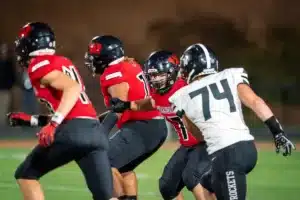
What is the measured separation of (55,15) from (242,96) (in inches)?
561

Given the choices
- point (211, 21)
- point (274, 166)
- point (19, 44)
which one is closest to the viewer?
point (19, 44)

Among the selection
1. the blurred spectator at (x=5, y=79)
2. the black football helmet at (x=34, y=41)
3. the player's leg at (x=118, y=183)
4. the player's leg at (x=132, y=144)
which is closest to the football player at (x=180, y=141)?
the player's leg at (x=132, y=144)

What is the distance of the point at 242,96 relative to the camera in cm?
505

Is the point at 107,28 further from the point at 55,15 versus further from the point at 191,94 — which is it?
the point at 191,94

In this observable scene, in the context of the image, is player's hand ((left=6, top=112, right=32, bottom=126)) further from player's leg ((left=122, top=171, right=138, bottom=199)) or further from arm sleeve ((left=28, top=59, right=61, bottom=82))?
player's leg ((left=122, top=171, right=138, bottom=199))

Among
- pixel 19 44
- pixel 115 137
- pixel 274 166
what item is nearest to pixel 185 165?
pixel 115 137

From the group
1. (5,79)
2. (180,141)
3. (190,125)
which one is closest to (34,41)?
(190,125)

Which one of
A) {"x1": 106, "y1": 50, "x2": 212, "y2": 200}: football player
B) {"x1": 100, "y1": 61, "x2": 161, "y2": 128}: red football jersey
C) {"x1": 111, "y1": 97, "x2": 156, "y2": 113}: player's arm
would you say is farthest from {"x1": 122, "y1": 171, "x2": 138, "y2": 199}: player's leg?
{"x1": 111, "y1": 97, "x2": 156, "y2": 113}: player's arm

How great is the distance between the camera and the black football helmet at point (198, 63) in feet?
17.5

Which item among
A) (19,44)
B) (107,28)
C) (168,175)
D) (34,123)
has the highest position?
(19,44)

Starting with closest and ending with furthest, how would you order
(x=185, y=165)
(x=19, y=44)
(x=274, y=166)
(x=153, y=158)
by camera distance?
(x=19, y=44)
(x=185, y=165)
(x=274, y=166)
(x=153, y=158)

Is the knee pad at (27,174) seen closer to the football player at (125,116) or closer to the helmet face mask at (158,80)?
the football player at (125,116)

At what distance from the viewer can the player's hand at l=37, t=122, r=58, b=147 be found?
16.8 feet

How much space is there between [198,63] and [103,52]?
1.39 metres
